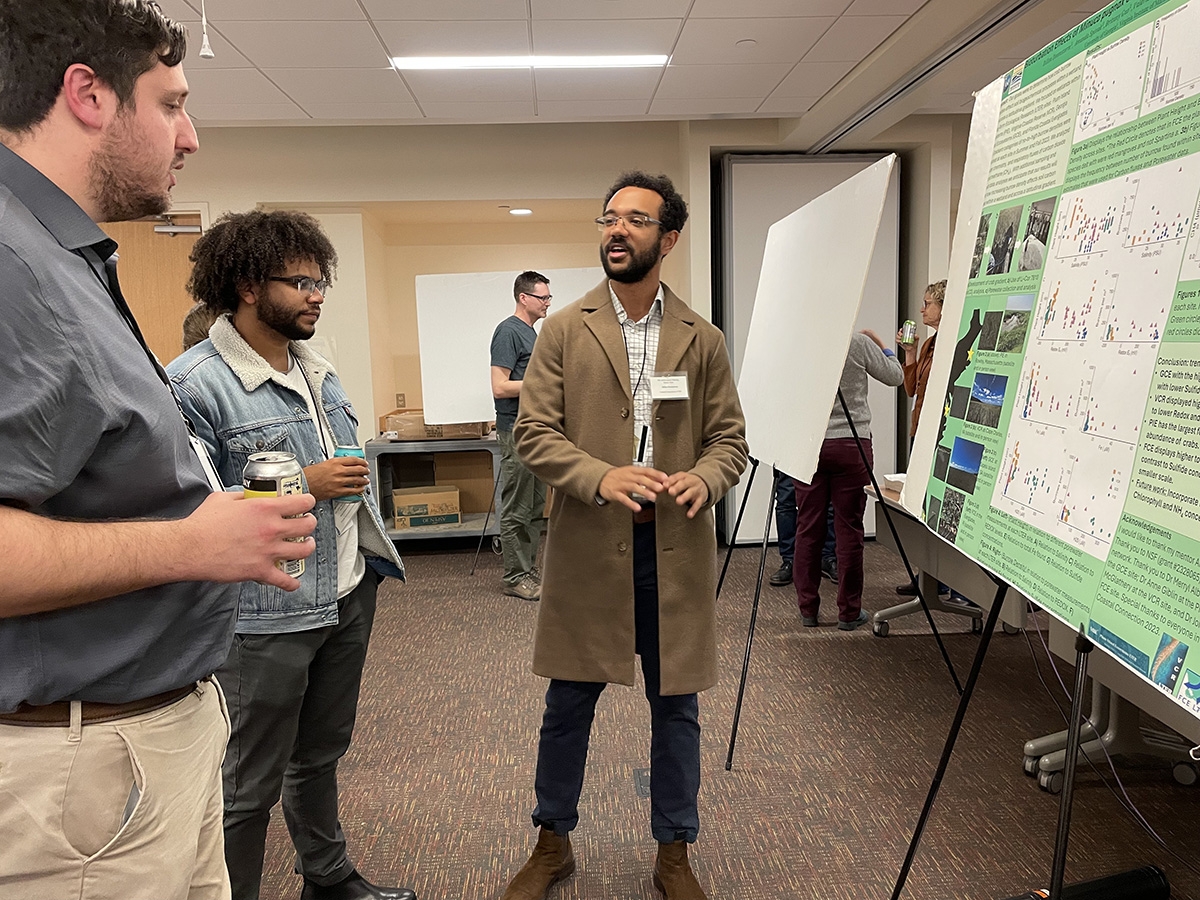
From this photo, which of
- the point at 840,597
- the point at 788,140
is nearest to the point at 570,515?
the point at 840,597

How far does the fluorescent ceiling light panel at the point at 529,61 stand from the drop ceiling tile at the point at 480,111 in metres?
0.54

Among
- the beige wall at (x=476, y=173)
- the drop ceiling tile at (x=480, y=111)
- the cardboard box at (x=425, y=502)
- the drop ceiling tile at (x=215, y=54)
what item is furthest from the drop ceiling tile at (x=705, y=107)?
the cardboard box at (x=425, y=502)

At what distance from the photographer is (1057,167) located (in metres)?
1.12

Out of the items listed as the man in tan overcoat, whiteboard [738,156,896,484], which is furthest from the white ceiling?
the man in tan overcoat

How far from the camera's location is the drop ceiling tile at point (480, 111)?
4195 mm

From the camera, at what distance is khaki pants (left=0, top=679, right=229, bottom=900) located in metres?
0.76

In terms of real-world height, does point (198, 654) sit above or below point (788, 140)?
below

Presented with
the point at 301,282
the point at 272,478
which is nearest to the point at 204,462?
the point at 272,478

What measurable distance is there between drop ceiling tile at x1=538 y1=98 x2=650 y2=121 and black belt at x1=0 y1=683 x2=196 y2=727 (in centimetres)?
397

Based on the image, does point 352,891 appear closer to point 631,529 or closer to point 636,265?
point 631,529

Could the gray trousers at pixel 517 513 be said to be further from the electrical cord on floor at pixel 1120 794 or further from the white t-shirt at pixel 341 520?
the white t-shirt at pixel 341 520

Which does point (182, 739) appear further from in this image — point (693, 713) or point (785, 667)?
point (785, 667)

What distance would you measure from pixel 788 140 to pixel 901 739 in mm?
3573

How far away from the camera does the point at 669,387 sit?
1.67 meters
